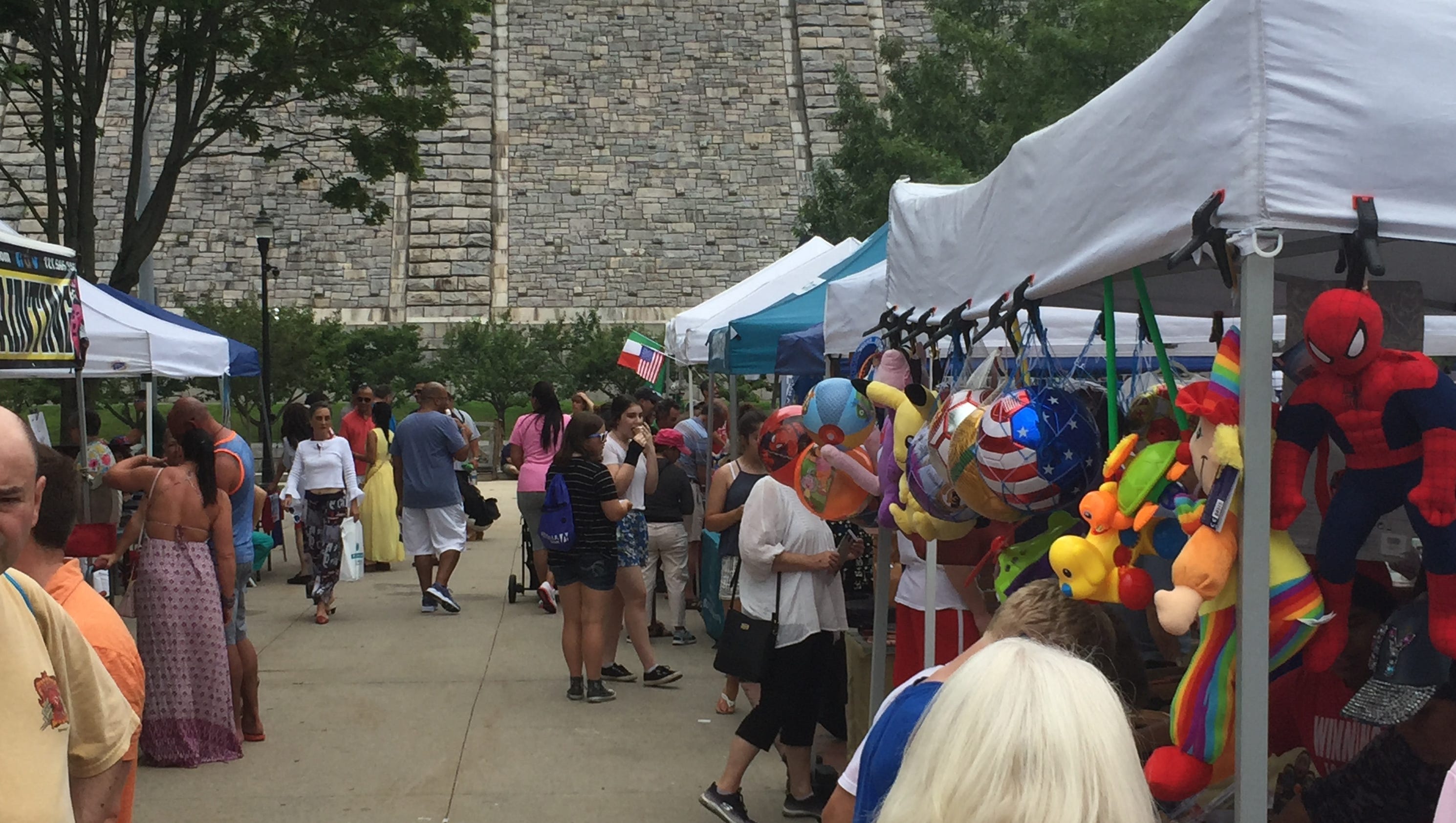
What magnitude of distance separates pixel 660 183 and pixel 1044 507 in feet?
123

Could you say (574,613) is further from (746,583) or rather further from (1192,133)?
(1192,133)

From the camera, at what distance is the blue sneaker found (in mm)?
11531

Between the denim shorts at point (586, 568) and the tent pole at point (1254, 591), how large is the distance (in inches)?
214

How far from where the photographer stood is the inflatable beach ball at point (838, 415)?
4.93 metres

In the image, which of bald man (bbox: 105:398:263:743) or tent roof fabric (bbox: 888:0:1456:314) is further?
bald man (bbox: 105:398:263:743)

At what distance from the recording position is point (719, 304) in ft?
41.7

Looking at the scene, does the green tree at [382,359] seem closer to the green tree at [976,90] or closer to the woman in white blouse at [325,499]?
the green tree at [976,90]

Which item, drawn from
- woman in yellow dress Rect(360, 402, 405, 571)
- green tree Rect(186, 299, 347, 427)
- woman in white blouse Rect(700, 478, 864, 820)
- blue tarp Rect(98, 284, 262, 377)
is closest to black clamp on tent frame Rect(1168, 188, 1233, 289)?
woman in white blouse Rect(700, 478, 864, 820)

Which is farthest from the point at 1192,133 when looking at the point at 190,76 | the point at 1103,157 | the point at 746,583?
the point at 190,76

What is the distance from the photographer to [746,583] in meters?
6.02

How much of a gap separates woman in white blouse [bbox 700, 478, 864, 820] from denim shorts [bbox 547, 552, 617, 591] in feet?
6.22

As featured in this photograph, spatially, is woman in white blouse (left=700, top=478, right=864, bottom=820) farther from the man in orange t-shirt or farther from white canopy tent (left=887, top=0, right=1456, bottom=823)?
white canopy tent (left=887, top=0, right=1456, bottom=823)

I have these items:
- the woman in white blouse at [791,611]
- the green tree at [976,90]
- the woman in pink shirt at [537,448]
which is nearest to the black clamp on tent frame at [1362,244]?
the woman in white blouse at [791,611]

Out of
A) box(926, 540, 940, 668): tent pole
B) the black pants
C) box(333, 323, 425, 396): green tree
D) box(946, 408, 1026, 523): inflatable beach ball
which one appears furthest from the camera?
box(333, 323, 425, 396): green tree
